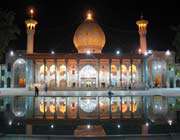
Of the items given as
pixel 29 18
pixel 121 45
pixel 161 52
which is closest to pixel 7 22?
pixel 29 18

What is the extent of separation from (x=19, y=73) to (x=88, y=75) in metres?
20.3

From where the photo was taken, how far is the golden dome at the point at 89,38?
61406 mm

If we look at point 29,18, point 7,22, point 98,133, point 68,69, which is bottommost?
point 98,133

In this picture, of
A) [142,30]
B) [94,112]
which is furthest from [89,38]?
[94,112]

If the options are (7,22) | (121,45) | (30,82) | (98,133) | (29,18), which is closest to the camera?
(98,133)

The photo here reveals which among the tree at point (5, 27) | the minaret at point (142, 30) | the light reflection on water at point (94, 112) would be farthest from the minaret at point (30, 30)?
the light reflection on water at point (94, 112)

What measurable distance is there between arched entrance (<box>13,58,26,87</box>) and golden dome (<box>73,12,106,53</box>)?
1512cm

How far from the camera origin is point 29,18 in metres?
62.7

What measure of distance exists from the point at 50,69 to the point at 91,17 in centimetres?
1373

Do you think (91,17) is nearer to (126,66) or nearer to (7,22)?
(126,66)

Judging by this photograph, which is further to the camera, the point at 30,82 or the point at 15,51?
the point at 15,51

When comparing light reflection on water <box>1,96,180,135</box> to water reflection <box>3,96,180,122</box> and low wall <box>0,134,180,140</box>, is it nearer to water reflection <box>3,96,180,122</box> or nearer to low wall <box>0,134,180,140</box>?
water reflection <box>3,96,180,122</box>

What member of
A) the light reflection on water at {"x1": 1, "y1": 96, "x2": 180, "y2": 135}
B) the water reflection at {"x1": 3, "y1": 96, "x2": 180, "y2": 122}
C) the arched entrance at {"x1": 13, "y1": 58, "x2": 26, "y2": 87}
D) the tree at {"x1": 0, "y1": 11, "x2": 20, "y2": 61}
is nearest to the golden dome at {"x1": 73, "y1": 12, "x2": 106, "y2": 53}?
the arched entrance at {"x1": 13, "y1": 58, "x2": 26, "y2": 87}

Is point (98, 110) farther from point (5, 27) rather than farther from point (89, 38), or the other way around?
point (89, 38)
